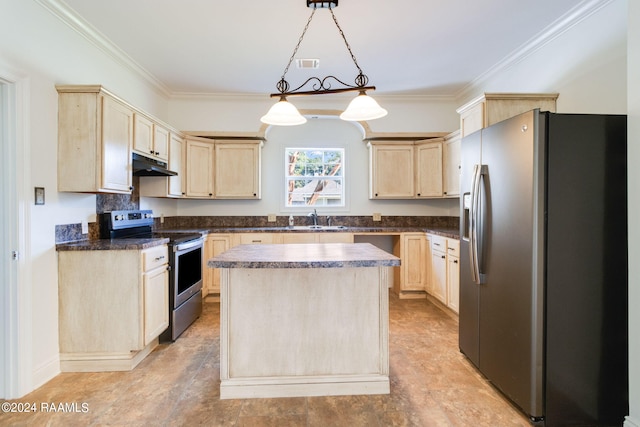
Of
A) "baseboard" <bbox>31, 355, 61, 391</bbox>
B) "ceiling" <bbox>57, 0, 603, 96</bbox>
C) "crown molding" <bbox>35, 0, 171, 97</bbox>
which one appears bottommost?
"baseboard" <bbox>31, 355, 61, 391</bbox>

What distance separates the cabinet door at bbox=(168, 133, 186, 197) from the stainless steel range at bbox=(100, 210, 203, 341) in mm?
448

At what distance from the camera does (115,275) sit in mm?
2258

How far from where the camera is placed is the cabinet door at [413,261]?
3.90m

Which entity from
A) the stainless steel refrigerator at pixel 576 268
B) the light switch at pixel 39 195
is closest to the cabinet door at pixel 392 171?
the stainless steel refrigerator at pixel 576 268

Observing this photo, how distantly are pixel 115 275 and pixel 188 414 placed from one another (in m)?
1.17

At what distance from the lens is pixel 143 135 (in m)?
2.89

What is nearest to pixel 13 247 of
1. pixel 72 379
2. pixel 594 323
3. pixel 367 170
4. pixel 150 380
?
pixel 72 379

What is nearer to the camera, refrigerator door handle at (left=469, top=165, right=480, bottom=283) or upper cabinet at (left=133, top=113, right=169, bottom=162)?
refrigerator door handle at (left=469, top=165, right=480, bottom=283)

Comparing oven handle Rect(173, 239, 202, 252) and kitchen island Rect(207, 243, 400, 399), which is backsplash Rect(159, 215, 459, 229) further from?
kitchen island Rect(207, 243, 400, 399)

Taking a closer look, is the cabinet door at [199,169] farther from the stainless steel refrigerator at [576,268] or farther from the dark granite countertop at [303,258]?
the stainless steel refrigerator at [576,268]

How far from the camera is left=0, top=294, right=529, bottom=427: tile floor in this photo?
1702 millimetres

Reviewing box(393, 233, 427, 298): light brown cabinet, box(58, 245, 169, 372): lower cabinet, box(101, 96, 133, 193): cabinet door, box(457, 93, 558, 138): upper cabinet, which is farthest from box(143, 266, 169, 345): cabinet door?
box(457, 93, 558, 138): upper cabinet

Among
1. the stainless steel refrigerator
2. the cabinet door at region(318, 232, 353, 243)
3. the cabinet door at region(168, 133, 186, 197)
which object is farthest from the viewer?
the cabinet door at region(318, 232, 353, 243)

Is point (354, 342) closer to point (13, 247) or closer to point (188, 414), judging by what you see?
point (188, 414)
